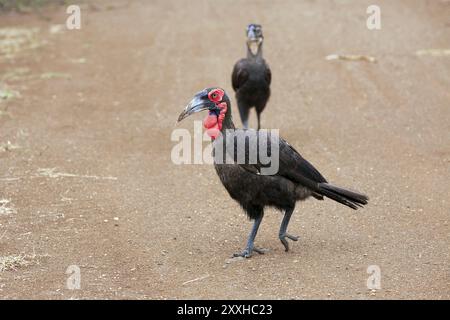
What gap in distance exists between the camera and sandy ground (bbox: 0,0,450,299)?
6578 millimetres

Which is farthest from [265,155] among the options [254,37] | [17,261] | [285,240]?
[254,37]

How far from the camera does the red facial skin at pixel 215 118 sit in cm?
688

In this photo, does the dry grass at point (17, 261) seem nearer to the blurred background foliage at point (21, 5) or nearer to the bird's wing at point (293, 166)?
the bird's wing at point (293, 166)

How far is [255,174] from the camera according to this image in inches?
266

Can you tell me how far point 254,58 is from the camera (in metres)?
10.5

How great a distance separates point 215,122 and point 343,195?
1.18 metres

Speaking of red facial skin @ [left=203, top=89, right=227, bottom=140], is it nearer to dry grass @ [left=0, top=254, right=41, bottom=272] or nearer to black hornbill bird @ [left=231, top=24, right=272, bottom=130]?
dry grass @ [left=0, top=254, right=41, bottom=272]

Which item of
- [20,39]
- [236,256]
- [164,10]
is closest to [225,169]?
[236,256]

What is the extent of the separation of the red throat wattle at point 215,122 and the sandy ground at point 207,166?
3.25 ft

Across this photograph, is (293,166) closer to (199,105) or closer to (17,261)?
(199,105)

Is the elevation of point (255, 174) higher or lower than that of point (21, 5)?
lower

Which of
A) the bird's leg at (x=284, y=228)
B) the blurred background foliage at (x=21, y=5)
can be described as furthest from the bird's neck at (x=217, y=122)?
the blurred background foliage at (x=21, y=5)

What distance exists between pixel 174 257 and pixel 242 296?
3.47ft

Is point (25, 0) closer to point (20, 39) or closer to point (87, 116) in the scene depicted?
point (20, 39)
